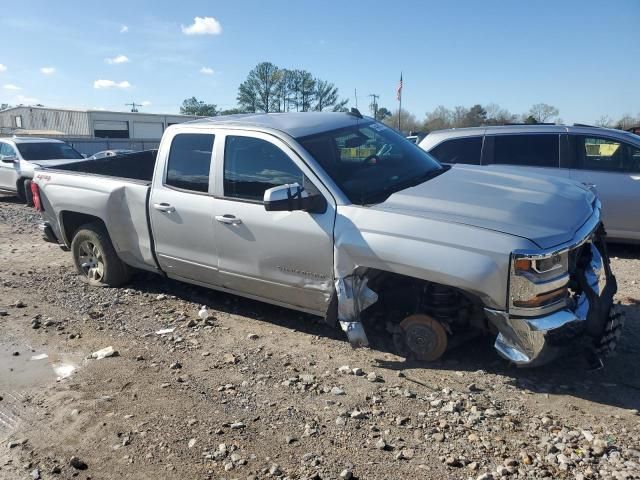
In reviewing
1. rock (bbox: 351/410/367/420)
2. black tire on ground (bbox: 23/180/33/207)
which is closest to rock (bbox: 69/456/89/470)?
rock (bbox: 351/410/367/420)

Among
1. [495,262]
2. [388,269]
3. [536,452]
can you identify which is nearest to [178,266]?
[388,269]

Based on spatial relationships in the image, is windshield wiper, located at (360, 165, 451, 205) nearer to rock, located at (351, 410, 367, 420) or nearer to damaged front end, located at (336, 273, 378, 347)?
damaged front end, located at (336, 273, 378, 347)

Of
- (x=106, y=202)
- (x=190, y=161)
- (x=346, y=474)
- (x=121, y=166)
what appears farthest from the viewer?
(x=121, y=166)

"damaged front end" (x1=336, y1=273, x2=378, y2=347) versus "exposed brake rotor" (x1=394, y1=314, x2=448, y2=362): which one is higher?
"damaged front end" (x1=336, y1=273, x2=378, y2=347)

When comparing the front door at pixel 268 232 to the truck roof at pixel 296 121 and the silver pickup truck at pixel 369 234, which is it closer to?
the silver pickup truck at pixel 369 234

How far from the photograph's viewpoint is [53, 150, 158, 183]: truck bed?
6.48 m

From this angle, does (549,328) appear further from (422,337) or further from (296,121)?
(296,121)

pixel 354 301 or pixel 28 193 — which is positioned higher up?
pixel 354 301

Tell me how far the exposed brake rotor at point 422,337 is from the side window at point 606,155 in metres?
4.54

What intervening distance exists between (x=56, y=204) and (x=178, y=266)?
2019 millimetres

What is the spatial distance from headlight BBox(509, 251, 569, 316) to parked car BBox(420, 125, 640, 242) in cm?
368

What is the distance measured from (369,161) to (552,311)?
1939 mm

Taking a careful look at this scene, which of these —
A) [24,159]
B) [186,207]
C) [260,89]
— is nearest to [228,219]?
[186,207]

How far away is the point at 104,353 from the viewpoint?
451cm
